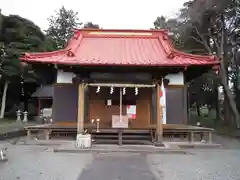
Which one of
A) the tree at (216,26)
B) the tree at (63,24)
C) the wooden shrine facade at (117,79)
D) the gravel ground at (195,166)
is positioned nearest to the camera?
the gravel ground at (195,166)

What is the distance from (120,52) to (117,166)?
7.42 m

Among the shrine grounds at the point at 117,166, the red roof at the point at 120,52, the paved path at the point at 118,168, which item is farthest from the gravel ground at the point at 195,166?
the red roof at the point at 120,52

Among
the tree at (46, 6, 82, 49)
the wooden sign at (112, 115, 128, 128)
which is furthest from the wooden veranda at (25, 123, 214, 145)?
the tree at (46, 6, 82, 49)

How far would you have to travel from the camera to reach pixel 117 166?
732 cm

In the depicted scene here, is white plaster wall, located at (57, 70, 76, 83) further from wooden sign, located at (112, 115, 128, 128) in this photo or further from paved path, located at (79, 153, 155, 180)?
paved path, located at (79, 153, 155, 180)

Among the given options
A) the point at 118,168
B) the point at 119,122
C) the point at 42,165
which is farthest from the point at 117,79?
the point at 42,165

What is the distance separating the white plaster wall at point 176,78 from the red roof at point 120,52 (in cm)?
84

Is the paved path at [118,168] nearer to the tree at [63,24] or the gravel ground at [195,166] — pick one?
the gravel ground at [195,166]

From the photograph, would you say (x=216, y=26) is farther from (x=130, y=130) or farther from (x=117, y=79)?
(x=130, y=130)

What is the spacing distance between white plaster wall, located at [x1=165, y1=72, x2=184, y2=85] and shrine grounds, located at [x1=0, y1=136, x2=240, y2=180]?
3857mm

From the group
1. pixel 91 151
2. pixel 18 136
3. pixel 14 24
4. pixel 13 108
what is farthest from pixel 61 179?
pixel 13 108

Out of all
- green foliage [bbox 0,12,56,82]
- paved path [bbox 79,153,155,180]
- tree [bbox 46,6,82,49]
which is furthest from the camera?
tree [bbox 46,6,82,49]

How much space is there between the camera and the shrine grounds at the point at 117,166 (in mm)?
6242

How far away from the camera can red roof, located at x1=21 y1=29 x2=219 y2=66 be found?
1107cm
